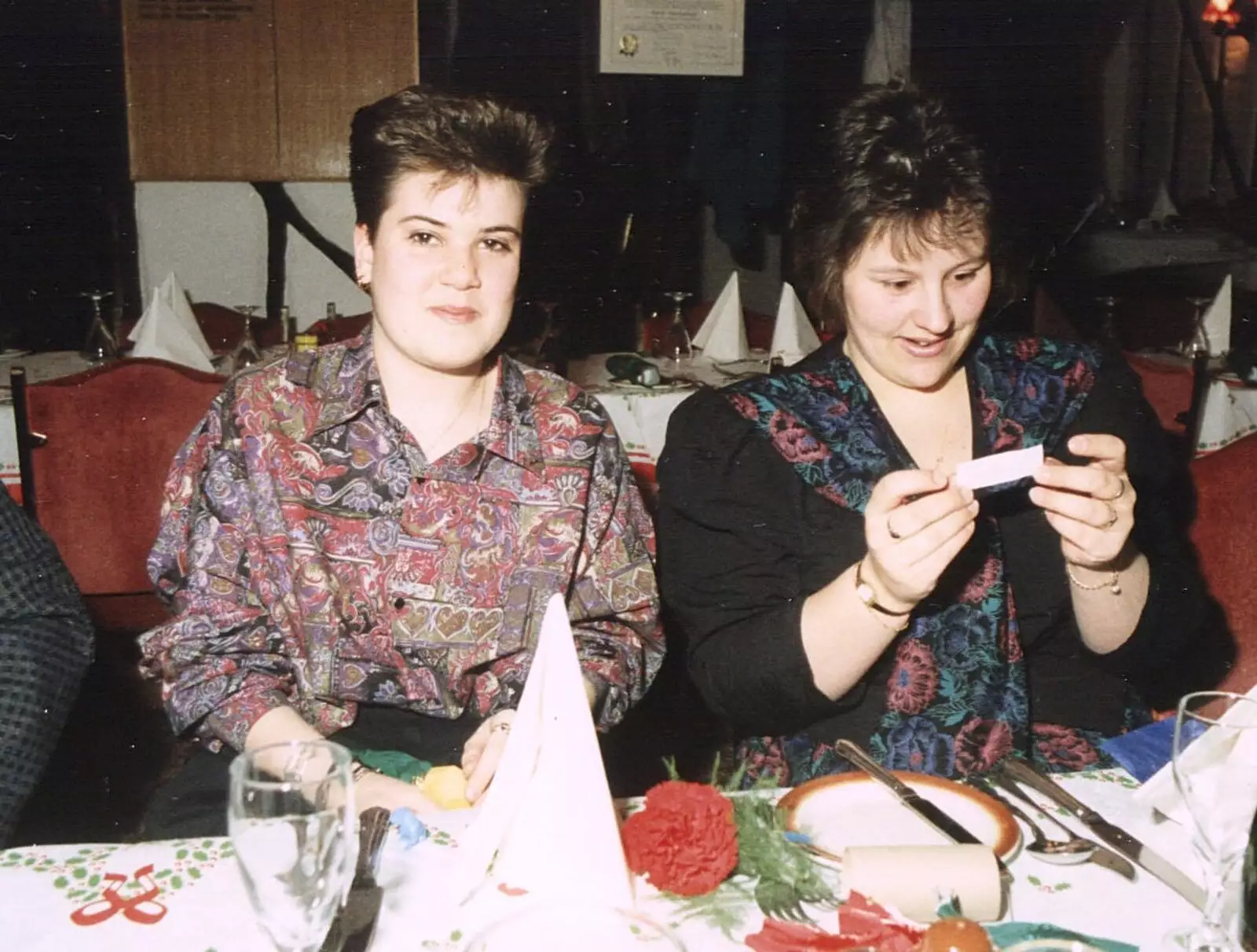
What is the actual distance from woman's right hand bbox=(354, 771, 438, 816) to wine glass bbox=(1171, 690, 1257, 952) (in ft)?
2.75

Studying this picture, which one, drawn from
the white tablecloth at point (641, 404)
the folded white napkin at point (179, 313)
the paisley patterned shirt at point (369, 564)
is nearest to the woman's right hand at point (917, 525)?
the paisley patterned shirt at point (369, 564)

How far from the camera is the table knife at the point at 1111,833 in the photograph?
1.11 meters

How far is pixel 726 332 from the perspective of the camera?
4578 mm

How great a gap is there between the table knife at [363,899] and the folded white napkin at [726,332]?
11.5 feet

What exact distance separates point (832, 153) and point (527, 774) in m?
1.15

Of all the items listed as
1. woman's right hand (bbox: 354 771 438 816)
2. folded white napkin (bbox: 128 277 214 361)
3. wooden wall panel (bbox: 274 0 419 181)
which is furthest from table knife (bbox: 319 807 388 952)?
wooden wall panel (bbox: 274 0 419 181)

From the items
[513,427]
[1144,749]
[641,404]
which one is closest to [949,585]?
[1144,749]

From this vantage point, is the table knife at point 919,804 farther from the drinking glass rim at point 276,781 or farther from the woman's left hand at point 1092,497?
the drinking glass rim at point 276,781

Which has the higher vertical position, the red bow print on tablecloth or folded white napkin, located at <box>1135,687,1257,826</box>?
folded white napkin, located at <box>1135,687,1257,826</box>

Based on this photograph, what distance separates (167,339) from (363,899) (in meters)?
3.45

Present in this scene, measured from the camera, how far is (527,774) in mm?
1105

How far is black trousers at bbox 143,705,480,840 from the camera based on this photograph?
5.60 ft

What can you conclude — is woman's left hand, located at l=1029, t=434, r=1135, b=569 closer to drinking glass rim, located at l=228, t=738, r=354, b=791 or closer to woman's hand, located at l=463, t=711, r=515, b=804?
woman's hand, located at l=463, t=711, r=515, b=804

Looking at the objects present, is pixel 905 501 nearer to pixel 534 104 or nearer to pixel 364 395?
pixel 364 395
